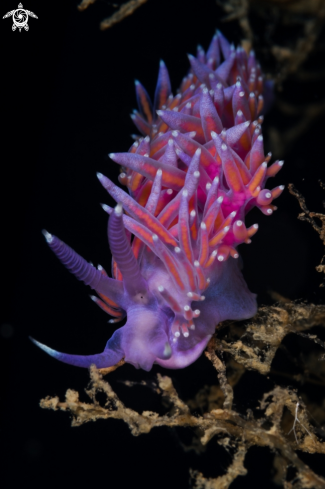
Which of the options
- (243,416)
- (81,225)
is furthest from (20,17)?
(243,416)

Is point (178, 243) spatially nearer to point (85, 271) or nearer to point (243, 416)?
point (85, 271)

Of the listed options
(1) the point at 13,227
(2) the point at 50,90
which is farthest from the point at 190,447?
(2) the point at 50,90

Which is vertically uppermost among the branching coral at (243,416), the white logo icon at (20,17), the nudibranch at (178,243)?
the white logo icon at (20,17)

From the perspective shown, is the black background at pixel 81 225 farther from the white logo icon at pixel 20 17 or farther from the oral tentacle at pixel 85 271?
the oral tentacle at pixel 85 271

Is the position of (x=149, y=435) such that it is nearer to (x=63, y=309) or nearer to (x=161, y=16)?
(x=63, y=309)

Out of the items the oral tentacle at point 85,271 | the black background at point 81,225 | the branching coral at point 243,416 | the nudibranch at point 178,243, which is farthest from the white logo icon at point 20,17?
the branching coral at point 243,416
